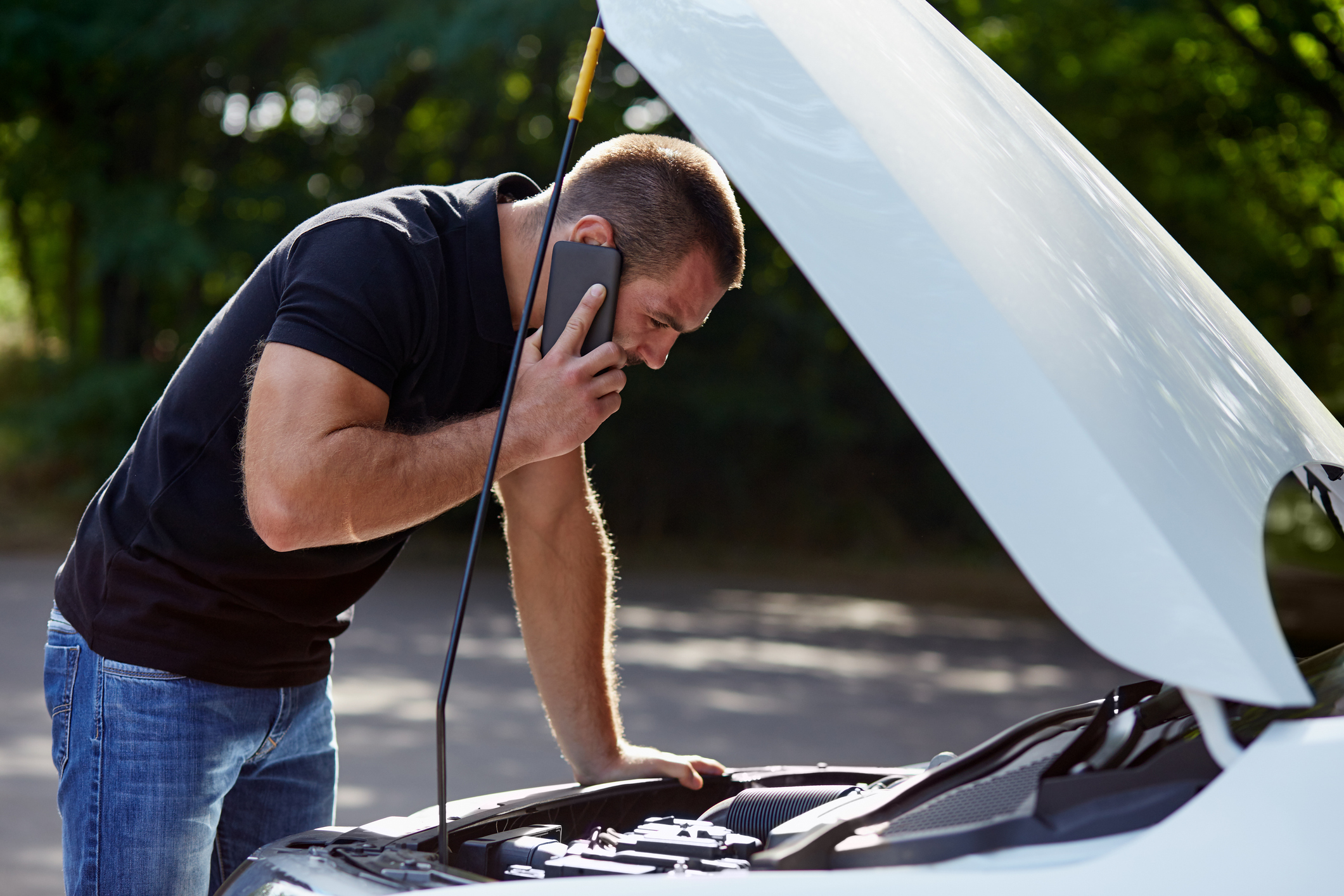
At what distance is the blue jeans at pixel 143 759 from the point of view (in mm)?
1703

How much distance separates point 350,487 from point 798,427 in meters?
13.5

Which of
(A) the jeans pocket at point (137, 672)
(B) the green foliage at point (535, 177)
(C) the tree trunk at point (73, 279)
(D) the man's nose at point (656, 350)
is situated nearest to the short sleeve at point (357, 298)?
(D) the man's nose at point (656, 350)

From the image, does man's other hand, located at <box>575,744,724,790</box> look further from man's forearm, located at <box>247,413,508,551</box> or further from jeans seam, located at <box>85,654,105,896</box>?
jeans seam, located at <box>85,654,105,896</box>

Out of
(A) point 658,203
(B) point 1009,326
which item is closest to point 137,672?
(A) point 658,203

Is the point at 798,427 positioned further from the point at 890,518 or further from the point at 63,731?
the point at 63,731

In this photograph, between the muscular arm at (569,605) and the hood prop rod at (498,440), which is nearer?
the hood prop rod at (498,440)

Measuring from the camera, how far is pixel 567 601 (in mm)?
2062

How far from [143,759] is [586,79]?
115 cm

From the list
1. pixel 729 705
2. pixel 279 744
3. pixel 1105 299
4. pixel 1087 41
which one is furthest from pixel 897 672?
pixel 1087 41

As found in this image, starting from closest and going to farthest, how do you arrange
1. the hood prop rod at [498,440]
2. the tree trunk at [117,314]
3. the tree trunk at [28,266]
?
the hood prop rod at [498,440], the tree trunk at [117,314], the tree trunk at [28,266]

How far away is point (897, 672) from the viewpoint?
27.0 ft

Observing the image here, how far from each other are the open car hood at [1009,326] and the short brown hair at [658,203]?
16.8 inches

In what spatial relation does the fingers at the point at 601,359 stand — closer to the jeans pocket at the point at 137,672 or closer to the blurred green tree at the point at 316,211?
the jeans pocket at the point at 137,672

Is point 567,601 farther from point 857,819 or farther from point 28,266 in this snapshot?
point 28,266
